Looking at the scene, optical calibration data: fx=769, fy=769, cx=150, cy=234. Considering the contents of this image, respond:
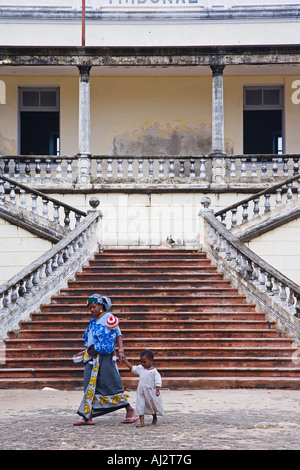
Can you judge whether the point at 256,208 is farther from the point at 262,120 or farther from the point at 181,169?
the point at 262,120

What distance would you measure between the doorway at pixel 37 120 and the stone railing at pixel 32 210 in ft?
12.7

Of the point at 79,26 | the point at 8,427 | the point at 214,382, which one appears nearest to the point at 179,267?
the point at 214,382

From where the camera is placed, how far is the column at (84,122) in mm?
19281

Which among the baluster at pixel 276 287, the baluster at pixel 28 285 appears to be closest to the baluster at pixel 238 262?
the baluster at pixel 276 287

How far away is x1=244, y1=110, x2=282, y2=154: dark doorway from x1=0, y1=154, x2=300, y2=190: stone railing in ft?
6.69

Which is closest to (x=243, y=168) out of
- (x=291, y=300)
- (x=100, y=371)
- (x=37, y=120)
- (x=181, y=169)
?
(x=181, y=169)

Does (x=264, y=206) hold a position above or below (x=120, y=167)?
below

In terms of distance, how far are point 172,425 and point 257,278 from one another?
236 inches

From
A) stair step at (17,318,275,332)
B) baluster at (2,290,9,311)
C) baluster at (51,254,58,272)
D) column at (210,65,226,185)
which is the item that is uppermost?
column at (210,65,226,185)

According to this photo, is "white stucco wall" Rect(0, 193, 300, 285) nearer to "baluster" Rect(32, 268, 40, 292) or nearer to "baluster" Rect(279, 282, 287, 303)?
"baluster" Rect(32, 268, 40, 292)

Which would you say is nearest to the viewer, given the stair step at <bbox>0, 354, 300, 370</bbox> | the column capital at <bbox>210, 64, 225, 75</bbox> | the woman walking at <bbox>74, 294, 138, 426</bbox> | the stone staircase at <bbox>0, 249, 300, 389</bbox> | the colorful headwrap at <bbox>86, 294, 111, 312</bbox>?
the woman walking at <bbox>74, 294, 138, 426</bbox>

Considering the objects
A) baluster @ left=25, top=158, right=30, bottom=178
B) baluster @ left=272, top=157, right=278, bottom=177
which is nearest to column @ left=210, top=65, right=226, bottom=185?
baluster @ left=272, top=157, right=278, bottom=177

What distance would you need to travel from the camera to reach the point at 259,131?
21766mm

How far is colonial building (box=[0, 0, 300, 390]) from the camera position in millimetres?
18797
